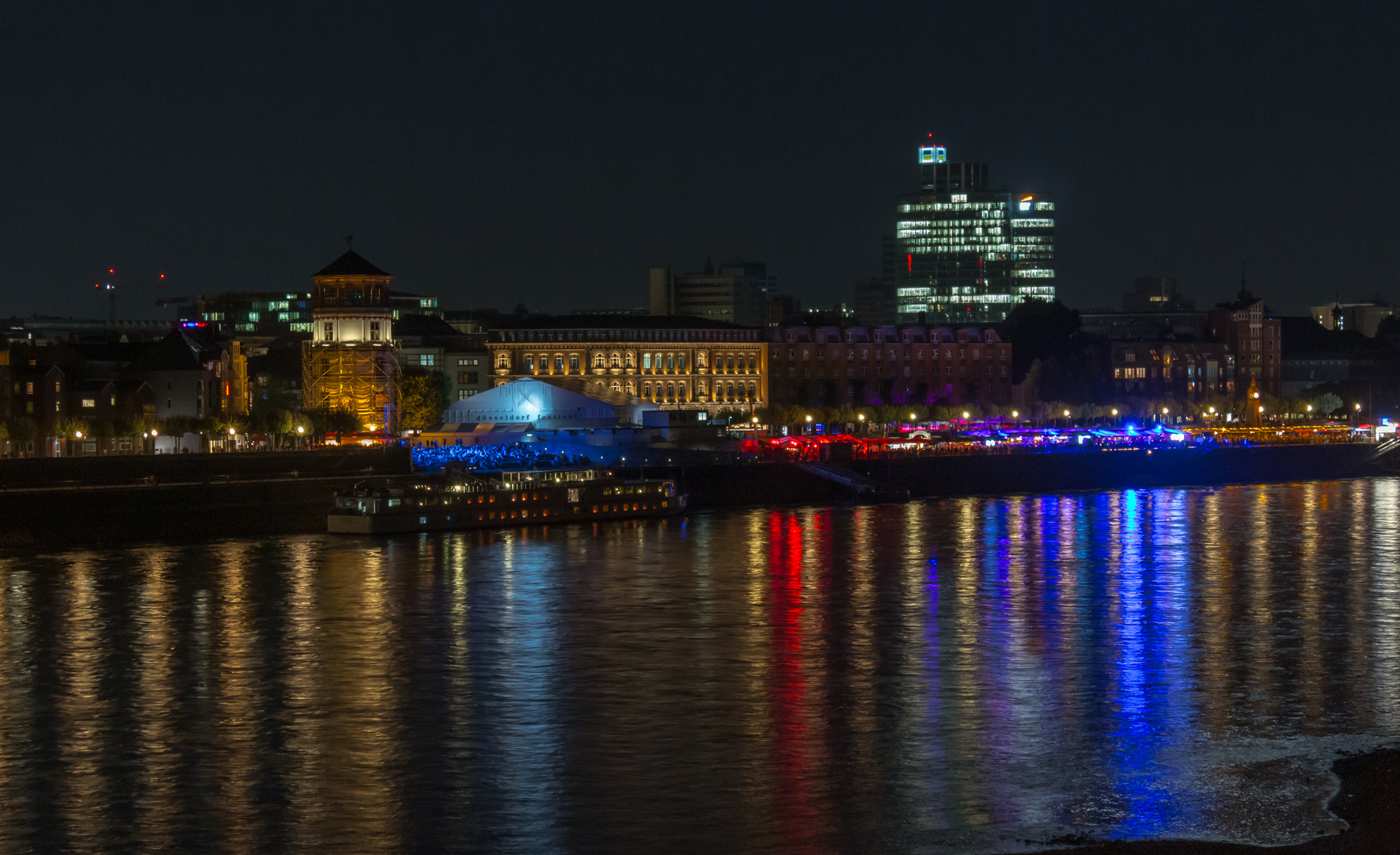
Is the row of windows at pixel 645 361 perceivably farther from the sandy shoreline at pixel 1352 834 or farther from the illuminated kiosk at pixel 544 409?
the sandy shoreline at pixel 1352 834

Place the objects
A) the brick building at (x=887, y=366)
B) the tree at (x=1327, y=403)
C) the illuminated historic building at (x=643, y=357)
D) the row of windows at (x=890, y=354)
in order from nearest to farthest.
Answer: the illuminated historic building at (x=643, y=357), the brick building at (x=887, y=366), the row of windows at (x=890, y=354), the tree at (x=1327, y=403)

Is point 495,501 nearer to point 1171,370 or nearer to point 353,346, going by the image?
point 353,346

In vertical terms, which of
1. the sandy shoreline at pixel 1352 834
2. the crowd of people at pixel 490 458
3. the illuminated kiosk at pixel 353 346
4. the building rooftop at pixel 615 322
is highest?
the building rooftop at pixel 615 322

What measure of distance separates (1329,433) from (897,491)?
57161 millimetres

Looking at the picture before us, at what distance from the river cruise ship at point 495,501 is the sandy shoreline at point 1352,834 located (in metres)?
42.9

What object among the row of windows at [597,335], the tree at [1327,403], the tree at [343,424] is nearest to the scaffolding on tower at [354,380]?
the tree at [343,424]

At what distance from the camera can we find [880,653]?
1294 inches

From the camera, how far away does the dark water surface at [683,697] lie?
2084cm

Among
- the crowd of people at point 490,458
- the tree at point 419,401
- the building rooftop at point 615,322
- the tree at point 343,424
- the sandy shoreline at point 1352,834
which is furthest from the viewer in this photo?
the building rooftop at point 615,322

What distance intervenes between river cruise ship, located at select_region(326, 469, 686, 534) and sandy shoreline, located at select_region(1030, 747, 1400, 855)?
42.9 m

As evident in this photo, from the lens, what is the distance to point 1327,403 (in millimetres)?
158625

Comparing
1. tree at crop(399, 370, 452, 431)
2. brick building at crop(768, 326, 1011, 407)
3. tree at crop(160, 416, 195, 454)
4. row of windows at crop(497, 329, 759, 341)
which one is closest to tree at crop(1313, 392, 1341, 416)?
brick building at crop(768, 326, 1011, 407)

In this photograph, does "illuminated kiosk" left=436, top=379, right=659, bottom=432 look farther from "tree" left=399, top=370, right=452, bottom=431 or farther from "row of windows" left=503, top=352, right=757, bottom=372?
"row of windows" left=503, top=352, right=757, bottom=372

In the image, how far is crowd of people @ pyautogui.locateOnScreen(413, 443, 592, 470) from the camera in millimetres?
75625
